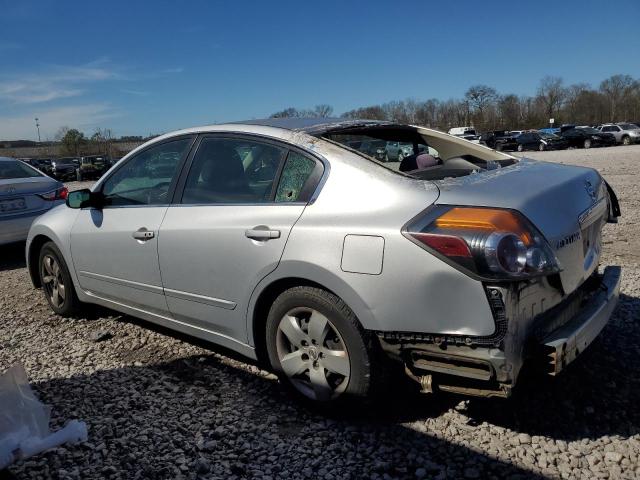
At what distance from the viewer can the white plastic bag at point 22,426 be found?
1887mm

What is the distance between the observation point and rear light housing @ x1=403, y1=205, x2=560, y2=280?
2.18 meters

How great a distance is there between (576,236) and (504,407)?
991 millimetres

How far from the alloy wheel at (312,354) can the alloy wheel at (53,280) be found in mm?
2658

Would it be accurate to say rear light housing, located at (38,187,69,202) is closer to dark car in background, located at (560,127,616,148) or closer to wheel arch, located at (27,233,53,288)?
wheel arch, located at (27,233,53,288)

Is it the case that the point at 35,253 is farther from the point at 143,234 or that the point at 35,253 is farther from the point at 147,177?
the point at 143,234

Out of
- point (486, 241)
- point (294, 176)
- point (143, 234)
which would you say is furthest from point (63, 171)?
point (486, 241)

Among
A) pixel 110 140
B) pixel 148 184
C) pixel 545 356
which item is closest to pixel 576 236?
pixel 545 356

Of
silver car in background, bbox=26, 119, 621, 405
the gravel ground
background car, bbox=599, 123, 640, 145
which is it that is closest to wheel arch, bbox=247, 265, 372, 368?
silver car in background, bbox=26, 119, 621, 405

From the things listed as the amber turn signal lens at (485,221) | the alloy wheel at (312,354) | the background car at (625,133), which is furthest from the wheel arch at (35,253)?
the background car at (625,133)

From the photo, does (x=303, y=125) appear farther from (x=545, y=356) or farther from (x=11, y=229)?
(x=11, y=229)

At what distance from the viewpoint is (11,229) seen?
6867 mm

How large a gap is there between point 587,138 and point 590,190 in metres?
41.3

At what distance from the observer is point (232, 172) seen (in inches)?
129

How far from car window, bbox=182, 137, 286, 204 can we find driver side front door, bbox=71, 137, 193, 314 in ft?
0.64
